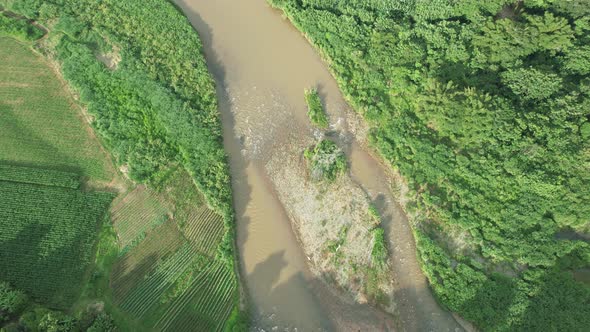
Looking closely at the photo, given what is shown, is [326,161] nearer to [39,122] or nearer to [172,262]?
[172,262]

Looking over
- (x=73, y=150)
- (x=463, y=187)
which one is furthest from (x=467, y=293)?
(x=73, y=150)

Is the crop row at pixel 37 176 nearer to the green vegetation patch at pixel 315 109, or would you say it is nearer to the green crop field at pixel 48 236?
the green crop field at pixel 48 236

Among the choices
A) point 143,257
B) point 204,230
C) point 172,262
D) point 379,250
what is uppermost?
point 379,250

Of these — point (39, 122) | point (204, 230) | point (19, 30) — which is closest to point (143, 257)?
point (204, 230)

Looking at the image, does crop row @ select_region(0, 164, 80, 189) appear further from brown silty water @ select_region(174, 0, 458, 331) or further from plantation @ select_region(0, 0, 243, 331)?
brown silty water @ select_region(174, 0, 458, 331)

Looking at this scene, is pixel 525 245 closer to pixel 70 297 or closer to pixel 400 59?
pixel 400 59

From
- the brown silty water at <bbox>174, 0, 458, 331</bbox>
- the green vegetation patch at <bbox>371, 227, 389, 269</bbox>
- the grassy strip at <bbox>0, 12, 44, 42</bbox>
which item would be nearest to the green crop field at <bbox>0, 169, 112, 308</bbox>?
the brown silty water at <bbox>174, 0, 458, 331</bbox>
